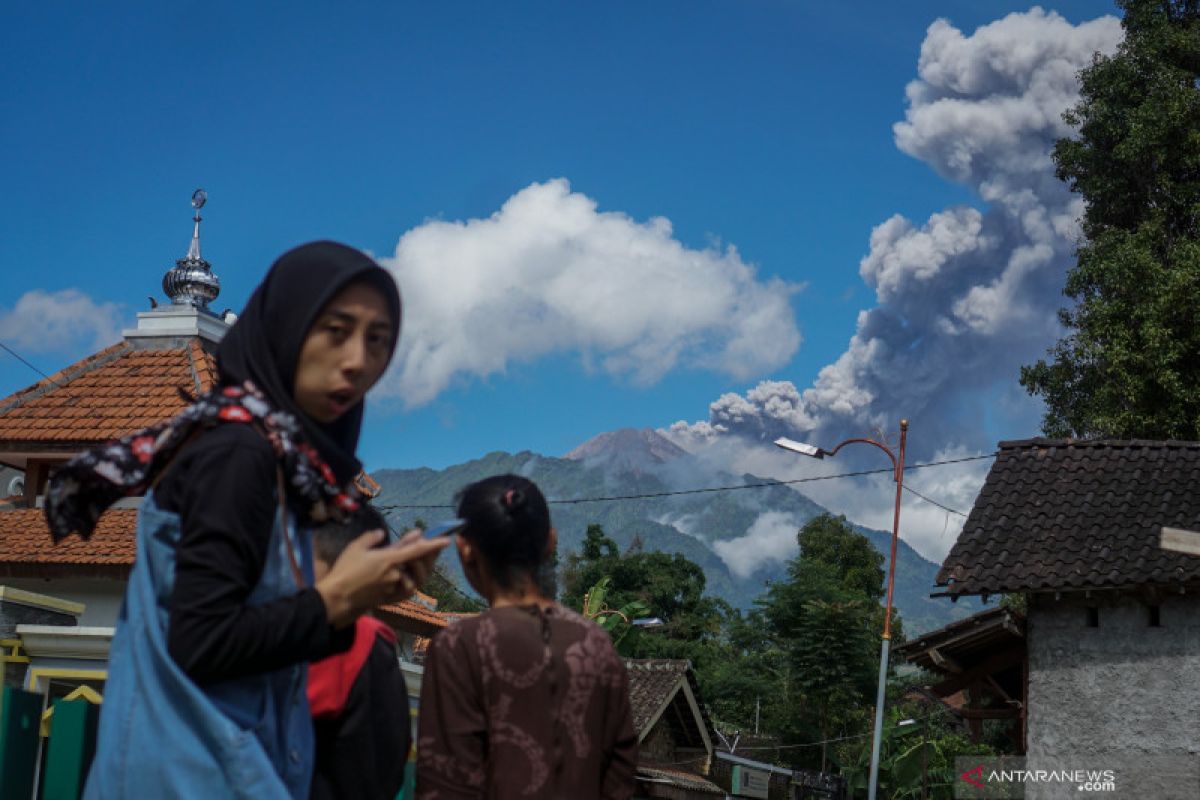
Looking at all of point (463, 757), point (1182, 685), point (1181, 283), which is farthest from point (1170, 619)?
point (463, 757)

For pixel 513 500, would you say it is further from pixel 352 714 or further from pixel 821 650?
pixel 821 650

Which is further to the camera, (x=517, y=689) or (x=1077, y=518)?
(x=1077, y=518)

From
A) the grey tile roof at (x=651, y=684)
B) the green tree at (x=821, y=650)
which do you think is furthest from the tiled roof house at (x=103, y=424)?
the green tree at (x=821, y=650)

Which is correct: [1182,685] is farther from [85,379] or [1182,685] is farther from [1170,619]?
[85,379]

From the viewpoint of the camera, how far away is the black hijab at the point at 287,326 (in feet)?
6.95

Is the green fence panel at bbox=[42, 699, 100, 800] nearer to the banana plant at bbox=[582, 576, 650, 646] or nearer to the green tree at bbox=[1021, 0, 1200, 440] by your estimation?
the green tree at bbox=[1021, 0, 1200, 440]

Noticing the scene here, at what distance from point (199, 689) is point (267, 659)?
113mm

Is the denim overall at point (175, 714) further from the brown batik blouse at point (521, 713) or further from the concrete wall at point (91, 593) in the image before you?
the concrete wall at point (91, 593)

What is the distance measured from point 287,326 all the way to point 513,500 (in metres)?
0.95

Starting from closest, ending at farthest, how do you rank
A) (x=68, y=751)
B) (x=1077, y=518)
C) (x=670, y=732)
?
(x=68, y=751)
(x=1077, y=518)
(x=670, y=732)

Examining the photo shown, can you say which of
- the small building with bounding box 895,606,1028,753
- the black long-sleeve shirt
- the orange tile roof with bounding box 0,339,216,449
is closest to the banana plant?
the small building with bounding box 895,606,1028,753

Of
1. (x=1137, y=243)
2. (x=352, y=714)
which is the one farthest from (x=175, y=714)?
(x=1137, y=243)

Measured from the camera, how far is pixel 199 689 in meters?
1.90

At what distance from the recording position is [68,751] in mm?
2492
